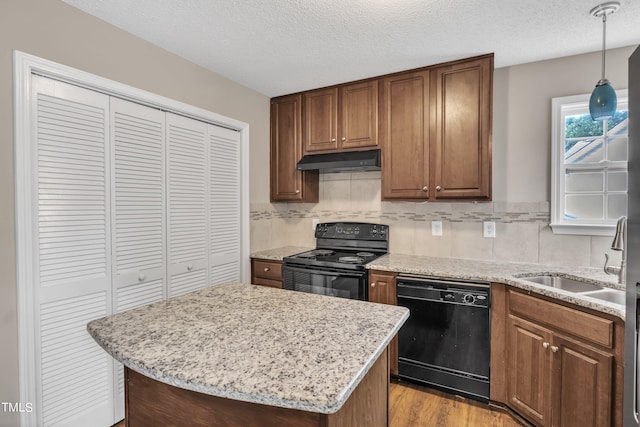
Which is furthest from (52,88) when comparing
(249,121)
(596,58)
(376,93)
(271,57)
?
(596,58)

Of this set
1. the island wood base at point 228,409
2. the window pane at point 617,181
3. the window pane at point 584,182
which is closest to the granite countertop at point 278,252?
the island wood base at point 228,409

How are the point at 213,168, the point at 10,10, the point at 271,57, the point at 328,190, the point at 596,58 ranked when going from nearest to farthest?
the point at 10,10, the point at 596,58, the point at 271,57, the point at 213,168, the point at 328,190

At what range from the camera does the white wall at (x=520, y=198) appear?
2.22 metres

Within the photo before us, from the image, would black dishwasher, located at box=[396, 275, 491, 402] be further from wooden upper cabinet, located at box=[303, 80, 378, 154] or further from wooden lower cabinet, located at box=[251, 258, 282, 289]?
wooden upper cabinet, located at box=[303, 80, 378, 154]

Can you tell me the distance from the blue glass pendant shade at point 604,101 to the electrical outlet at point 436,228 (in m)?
1.29

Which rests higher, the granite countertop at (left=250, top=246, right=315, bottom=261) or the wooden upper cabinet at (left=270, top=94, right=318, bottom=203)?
the wooden upper cabinet at (left=270, top=94, right=318, bottom=203)

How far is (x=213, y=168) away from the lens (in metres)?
2.63

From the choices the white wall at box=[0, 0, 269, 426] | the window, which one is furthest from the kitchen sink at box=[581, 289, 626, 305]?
the white wall at box=[0, 0, 269, 426]

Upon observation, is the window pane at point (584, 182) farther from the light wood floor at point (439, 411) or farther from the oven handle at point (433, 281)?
the light wood floor at point (439, 411)

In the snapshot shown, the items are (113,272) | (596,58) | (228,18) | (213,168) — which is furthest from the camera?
(213,168)

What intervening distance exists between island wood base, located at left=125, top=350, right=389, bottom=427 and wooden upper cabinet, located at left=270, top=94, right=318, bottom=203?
2.14 meters

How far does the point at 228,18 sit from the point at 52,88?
102cm

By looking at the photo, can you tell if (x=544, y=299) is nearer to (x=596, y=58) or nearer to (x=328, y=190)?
(x=596, y=58)

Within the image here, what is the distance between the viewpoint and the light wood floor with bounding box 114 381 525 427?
1949 millimetres
